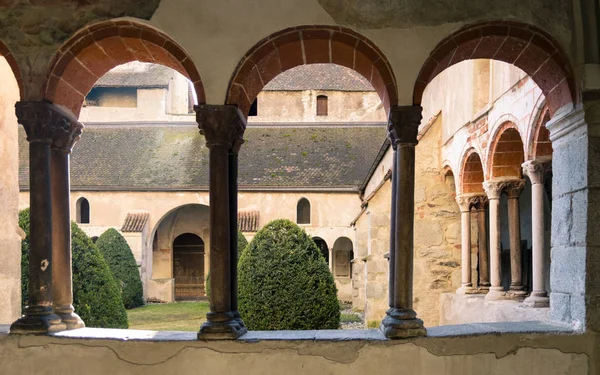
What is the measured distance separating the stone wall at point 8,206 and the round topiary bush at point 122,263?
1259 centimetres

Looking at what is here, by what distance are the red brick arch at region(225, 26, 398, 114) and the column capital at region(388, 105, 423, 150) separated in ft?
0.38

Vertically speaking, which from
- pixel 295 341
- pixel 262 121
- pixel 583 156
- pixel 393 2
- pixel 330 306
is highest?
pixel 262 121

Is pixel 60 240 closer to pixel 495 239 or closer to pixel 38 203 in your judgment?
pixel 38 203

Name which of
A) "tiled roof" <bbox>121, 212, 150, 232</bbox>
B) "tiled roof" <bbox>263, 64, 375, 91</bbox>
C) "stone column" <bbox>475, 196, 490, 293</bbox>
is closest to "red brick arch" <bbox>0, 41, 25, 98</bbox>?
"stone column" <bbox>475, 196, 490, 293</bbox>

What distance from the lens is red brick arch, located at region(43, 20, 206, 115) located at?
4367 millimetres

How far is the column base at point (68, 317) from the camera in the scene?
15.0ft

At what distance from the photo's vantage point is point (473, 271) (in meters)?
10.0

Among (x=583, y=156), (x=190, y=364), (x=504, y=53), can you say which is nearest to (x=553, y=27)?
(x=504, y=53)

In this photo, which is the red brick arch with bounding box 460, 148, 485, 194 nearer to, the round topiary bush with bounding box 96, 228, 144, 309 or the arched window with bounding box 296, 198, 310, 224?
the arched window with bounding box 296, 198, 310, 224

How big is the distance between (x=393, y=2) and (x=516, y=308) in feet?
14.9

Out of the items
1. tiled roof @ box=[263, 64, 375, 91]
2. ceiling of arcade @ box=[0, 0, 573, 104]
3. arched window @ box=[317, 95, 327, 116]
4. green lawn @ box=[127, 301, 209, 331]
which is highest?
tiled roof @ box=[263, 64, 375, 91]

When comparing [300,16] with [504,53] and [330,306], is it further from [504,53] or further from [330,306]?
[330,306]

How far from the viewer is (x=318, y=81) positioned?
2606cm

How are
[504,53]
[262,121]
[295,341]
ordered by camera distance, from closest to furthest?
[295,341]
[504,53]
[262,121]
